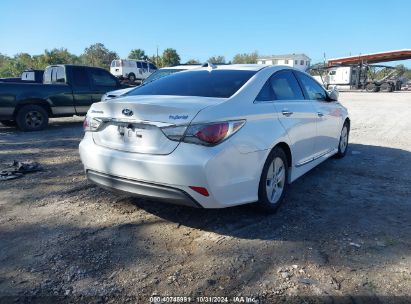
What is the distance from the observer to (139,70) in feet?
123

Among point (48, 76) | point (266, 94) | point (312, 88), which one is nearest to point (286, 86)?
point (266, 94)

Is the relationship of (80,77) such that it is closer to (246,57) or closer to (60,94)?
(60,94)

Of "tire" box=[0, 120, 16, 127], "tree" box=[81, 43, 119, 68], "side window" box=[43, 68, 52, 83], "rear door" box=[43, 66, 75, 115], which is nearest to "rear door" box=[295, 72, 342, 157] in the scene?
"rear door" box=[43, 66, 75, 115]

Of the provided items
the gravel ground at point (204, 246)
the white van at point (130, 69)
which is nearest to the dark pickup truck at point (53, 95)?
the gravel ground at point (204, 246)

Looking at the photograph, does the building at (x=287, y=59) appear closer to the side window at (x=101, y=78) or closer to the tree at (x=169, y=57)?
the tree at (x=169, y=57)

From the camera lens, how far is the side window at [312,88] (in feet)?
17.2

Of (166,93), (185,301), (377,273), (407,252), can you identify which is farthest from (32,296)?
(407,252)

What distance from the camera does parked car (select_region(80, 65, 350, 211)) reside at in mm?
3289

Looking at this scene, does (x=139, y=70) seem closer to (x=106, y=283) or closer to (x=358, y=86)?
(x=358, y=86)

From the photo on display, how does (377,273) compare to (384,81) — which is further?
(384,81)

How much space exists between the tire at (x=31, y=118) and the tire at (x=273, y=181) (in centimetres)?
783

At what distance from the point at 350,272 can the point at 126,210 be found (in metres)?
2.40

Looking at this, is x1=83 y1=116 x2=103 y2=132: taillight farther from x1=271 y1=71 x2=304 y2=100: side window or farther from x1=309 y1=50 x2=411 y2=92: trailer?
x1=309 y1=50 x2=411 y2=92: trailer

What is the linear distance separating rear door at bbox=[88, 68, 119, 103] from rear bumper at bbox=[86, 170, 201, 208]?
7.95 metres
